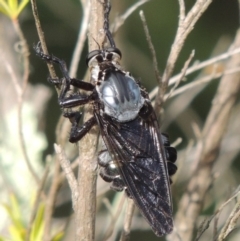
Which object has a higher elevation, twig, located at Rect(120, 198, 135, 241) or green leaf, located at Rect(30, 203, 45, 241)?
twig, located at Rect(120, 198, 135, 241)

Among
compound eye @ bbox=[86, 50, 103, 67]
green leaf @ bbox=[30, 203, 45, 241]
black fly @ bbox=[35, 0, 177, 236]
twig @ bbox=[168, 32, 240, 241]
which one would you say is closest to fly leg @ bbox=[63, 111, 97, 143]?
black fly @ bbox=[35, 0, 177, 236]

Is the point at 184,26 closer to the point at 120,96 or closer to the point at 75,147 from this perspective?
the point at 120,96

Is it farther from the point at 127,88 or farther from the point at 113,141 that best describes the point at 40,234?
the point at 127,88

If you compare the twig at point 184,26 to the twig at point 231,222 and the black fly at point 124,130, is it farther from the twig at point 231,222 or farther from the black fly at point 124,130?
the twig at point 231,222

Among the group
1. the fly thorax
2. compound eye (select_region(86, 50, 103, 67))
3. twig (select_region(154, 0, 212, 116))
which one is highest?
twig (select_region(154, 0, 212, 116))

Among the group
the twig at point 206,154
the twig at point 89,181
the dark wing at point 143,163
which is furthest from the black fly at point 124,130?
the twig at point 206,154

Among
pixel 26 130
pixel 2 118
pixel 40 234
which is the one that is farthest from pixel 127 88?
pixel 2 118

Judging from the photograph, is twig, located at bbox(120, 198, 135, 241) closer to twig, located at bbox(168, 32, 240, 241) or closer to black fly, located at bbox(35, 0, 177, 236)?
black fly, located at bbox(35, 0, 177, 236)

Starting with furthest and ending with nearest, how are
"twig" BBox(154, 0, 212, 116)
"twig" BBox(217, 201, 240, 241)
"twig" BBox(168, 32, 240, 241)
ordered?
"twig" BBox(168, 32, 240, 241) → "twig" BBox(154, 0, 212, 116) → "twig" BBox(217, 201, 240, 241)
